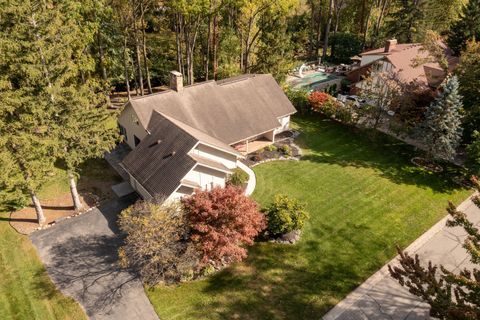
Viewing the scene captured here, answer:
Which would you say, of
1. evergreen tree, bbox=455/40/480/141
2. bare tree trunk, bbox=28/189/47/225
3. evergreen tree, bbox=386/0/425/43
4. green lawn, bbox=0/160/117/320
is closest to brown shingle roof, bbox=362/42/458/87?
evergreen tree, bbox=455/40/480/141

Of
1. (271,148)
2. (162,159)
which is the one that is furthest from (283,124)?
(162,159)

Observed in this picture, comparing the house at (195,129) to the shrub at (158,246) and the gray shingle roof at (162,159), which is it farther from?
the shrub at (158,246)

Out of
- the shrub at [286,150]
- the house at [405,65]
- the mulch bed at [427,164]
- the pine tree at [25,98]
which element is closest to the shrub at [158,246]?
the pine tree at [25,98]

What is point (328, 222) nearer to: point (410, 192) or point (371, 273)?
point (371, 273)

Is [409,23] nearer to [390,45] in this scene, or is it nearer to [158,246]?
[390,45]

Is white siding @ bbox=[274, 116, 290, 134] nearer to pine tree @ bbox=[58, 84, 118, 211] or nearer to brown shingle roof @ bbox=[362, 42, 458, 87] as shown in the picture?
brown shingle roof @ bbox=[362, 42, 458, 87]

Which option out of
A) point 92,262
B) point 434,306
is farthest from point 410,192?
point 92,262

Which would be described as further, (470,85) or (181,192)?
(470,85)
